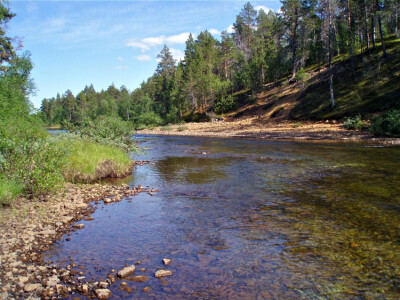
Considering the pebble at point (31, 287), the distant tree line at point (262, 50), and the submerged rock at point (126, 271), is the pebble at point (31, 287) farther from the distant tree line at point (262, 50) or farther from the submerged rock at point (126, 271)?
the distant tree line at point (262, 50)

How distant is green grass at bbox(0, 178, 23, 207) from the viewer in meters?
8.32

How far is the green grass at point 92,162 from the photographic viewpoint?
13312mm

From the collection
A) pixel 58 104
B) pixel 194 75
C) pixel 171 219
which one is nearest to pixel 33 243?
pixel 171 219

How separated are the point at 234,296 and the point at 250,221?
12.0 ft

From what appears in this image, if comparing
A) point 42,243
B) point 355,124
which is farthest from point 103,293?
point 355,124

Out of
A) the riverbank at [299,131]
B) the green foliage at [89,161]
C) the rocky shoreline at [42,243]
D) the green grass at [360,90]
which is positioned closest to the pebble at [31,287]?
the rocky shoreline at [42,243]

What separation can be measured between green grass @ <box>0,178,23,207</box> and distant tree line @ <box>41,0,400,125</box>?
29.4 m

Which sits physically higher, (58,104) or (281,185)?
(58,104)

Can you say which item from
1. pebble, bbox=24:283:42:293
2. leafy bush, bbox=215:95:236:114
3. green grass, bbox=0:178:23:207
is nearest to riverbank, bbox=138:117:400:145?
leafy bush, bbox=215:95:236:114

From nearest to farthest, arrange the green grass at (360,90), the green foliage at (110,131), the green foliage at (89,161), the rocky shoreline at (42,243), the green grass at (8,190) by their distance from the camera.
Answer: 1. the rocky shoreline at (42,243)
2. the green grass at (8,190)
3. the green foliage at (89,161)
4. the green foliage at (110,131)
5. the green grass at (360,90)

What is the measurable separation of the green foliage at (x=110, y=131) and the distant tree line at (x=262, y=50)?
18.2 metres

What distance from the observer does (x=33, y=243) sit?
268 inches

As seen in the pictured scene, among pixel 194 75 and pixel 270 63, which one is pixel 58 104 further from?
pixel 270 63

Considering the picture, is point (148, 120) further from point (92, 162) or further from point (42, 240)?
point (42, 240)
